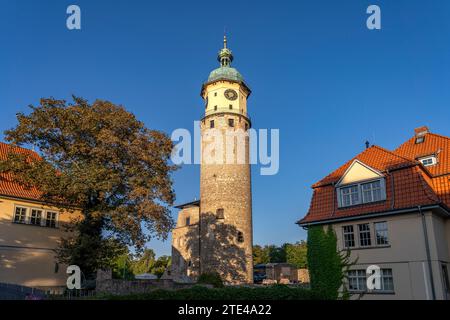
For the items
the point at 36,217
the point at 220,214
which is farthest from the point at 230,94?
the point at 36,217

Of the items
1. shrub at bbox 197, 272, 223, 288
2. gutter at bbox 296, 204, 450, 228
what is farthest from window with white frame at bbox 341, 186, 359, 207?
shrub at bbox 197, 272, 223, 288

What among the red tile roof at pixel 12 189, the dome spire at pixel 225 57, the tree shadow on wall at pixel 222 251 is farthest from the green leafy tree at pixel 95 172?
the dome spire at pixel 225 57

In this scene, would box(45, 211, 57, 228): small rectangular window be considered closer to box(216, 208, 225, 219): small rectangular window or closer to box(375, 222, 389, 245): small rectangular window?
box(216, 208, 225, 219): small rectangular window

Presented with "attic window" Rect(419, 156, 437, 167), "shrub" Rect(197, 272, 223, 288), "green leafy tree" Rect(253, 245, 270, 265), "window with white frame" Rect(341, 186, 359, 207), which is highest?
"attic window" Rect(419, 156, 437, 167)

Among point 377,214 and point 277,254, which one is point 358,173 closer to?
point 377,214

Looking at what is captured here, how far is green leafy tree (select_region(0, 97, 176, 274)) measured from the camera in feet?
73.6

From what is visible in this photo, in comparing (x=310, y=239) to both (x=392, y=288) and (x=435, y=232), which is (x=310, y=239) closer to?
(x=392, y=288)

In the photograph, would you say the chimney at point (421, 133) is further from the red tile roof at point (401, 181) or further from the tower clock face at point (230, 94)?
the tower clock face at point (230, 94)

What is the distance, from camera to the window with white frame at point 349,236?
2189 cm

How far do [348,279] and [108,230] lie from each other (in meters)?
15.4

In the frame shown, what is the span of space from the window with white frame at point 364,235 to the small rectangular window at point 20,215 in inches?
872

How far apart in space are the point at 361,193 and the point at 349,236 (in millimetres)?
2636

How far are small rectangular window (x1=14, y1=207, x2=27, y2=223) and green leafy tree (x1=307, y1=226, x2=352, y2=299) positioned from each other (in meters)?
19.4
